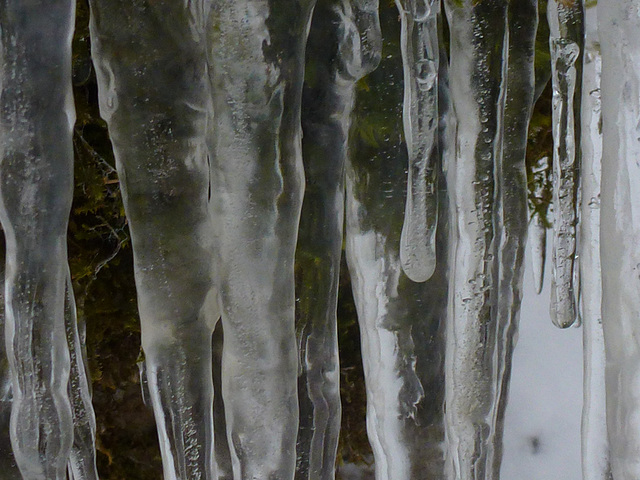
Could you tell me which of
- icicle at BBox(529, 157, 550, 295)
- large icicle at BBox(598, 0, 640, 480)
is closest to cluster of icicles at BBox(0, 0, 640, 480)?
large icicle at BBox(598, 0, 640, 480)

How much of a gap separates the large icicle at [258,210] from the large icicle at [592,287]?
1.34 ft

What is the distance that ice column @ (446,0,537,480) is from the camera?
998 millimetres

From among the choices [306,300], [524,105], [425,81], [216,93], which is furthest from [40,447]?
[524,105]

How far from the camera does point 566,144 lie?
101 cm

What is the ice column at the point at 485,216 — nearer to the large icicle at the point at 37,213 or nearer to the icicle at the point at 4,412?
the large icicle at the point at 37,213

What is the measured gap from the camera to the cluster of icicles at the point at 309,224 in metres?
0.87

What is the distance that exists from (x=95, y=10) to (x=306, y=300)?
1.65 feet

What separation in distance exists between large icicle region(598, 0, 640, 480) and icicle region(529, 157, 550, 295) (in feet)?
2.08

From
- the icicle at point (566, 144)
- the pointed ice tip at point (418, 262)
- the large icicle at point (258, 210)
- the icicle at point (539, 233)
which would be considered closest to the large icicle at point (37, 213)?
the large icicle at point (258, 210)

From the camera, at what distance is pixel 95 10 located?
0.90 m

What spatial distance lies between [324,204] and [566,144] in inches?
14.3

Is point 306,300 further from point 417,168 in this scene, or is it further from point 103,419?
point 103,419

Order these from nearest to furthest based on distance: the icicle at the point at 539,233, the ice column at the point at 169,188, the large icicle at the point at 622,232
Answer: the large icicle at the point at 622,232 < the ice column at the point at 169,188 < the icicle at the point at 539,233

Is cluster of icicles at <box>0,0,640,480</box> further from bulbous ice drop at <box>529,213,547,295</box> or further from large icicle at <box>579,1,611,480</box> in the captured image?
bulbous ice drop at <box>529,213,547,295</box>
